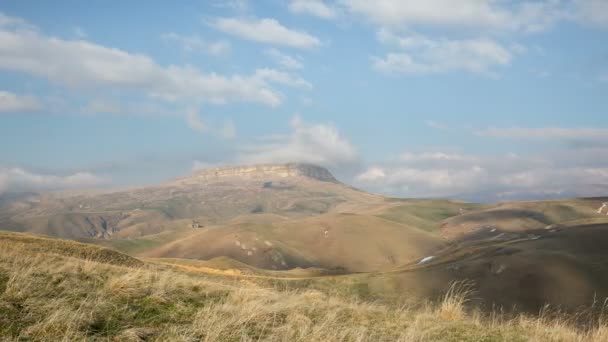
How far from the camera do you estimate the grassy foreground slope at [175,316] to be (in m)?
8.15

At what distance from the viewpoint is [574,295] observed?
67.0 metres

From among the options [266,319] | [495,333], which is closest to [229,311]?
[266,319]

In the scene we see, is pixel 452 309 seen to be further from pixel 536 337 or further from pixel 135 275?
pixel 135 275

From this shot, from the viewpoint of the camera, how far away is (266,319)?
1018cm

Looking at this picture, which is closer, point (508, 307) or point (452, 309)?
point (452, 309)

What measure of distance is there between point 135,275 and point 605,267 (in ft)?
264

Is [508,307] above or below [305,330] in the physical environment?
below

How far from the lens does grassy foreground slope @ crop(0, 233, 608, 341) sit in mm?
8148

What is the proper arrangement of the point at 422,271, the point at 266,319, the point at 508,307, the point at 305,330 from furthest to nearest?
the point at 422,271
the point at 508,307
the point at 266,319
the point at 305,330

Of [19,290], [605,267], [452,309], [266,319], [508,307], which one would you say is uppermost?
[19,290]

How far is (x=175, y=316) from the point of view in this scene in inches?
389

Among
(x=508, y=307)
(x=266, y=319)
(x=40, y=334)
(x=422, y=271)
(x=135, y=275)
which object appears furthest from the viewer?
(x=422, y=271)

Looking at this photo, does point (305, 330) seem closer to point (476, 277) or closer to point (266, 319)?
point (266, 319)

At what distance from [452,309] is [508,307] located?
57441 millimetres
